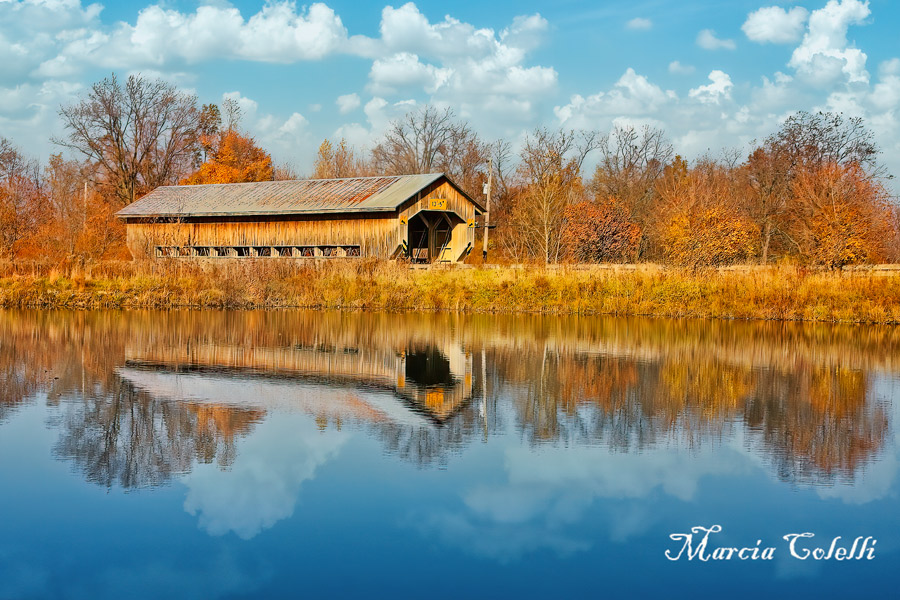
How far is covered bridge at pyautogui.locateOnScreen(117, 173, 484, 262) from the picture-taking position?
131ft

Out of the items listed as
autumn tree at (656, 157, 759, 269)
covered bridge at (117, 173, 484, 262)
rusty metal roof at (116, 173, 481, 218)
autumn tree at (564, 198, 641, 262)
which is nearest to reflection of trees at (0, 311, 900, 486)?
autumn tree at (656, 157, 759, 269)

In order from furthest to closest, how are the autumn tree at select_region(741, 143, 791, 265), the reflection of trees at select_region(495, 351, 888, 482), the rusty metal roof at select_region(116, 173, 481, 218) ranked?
the autumn tree at select_region(741, 143, 791, 265), the rusty metal roof at select_region(116, 173, 481, 218), the reflection of trees at select_region(495, 351, 888, 482)

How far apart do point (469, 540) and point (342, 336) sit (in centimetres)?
1543

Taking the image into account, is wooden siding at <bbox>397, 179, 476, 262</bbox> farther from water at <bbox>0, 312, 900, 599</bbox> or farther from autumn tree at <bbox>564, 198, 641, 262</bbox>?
water at <bbox>0, 312, 900, 599</bbox>

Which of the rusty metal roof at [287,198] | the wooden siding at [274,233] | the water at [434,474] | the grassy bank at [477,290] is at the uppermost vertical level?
the rusty metal roof at [287,198]

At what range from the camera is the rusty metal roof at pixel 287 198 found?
40188mm

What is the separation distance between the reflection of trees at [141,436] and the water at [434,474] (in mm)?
41

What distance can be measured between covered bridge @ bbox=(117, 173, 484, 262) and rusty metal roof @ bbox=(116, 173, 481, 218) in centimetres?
5

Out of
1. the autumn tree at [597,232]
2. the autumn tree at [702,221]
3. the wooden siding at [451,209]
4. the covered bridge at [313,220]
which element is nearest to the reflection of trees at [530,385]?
the autumn tree at [702,221]

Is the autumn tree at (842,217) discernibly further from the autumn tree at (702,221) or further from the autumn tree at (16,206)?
the autumn tree at (16,206)

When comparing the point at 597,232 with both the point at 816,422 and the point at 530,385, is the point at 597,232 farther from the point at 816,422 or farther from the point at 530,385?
the point at 816,422

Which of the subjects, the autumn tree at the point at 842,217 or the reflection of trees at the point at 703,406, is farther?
the autumn tree at the point at 842,217

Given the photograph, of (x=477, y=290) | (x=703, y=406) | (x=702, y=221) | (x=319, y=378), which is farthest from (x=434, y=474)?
(x=702, y=221)

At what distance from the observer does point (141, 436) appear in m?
10.6
